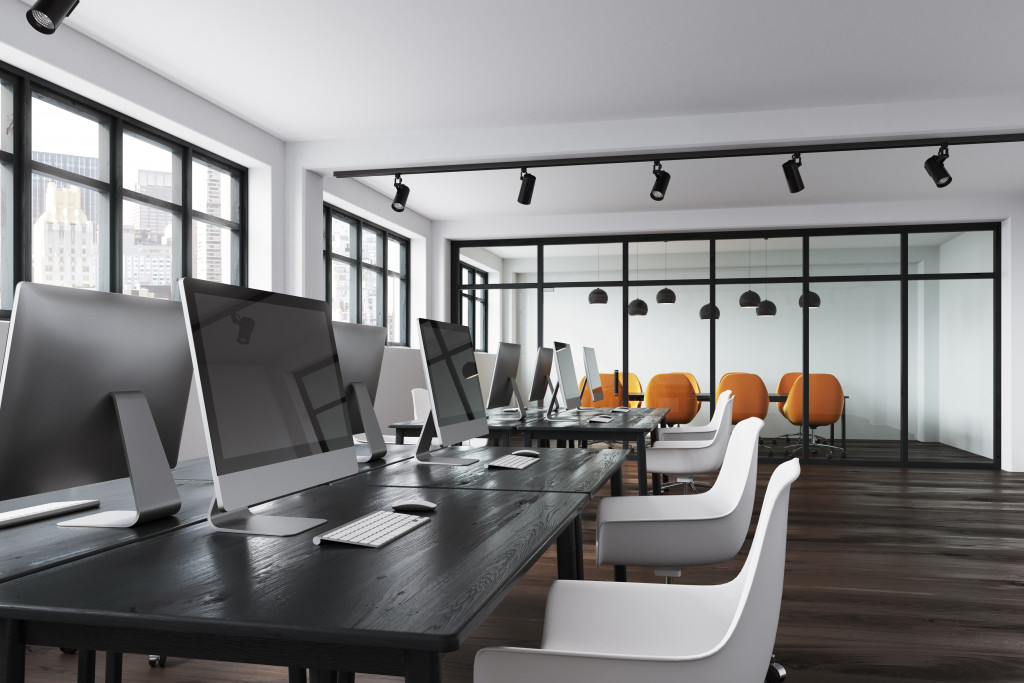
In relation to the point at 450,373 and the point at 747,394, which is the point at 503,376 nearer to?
the point at 450,373

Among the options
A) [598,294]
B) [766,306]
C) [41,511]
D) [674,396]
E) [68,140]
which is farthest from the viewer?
[598,294]

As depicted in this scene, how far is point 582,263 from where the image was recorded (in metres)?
8.80

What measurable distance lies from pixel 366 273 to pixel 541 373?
10.6 ft

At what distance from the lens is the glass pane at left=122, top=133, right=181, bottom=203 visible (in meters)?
4.62

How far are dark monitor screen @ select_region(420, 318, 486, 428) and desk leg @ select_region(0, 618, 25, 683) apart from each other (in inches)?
60.4

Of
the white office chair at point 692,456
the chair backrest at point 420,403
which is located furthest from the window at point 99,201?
the white office chair at point 692,456

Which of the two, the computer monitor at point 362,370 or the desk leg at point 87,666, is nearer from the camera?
the desk leg at point 87,666

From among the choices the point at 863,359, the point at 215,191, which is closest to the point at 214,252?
the point at 215,191

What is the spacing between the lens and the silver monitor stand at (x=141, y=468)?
Answer: 1.61 meters

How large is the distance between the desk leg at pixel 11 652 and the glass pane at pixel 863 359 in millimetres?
8103

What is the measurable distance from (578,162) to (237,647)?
5.17 m

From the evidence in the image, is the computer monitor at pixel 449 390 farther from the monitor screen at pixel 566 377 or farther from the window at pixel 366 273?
the window at pixel 366 273

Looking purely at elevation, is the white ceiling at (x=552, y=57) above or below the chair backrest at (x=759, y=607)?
above

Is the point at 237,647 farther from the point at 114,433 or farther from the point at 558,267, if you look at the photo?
the point at 558,267
